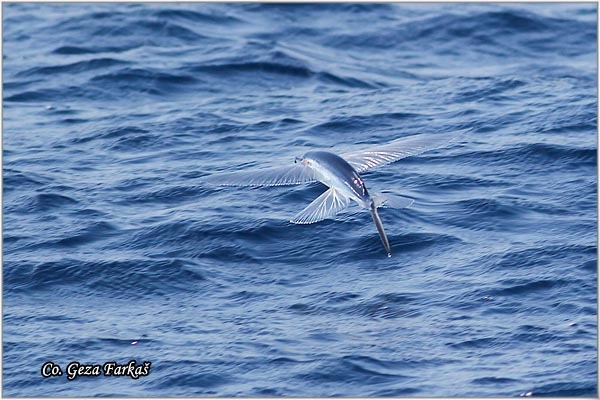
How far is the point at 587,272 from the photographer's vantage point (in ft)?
34.9

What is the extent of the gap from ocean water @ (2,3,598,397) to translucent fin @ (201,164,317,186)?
3.34ft

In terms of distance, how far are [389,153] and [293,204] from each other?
213 cm

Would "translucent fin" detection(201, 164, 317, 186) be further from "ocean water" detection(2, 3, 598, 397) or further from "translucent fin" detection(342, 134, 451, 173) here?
"ocean water" detection(2, 3, 598, 397)

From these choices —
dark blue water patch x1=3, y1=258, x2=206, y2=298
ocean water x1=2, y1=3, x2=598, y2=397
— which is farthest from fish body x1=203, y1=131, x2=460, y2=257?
dark blue water patch x1=3, y1=258, x2=206, y2=298

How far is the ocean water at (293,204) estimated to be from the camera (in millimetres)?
9258

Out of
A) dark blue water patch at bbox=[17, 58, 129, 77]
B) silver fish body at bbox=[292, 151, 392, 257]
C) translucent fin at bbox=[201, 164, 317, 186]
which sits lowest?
dark blue water patch at bbox=[17, 58, 129, 77]

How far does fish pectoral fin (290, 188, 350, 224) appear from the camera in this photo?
9.88 metres

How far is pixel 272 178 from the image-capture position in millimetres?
10242

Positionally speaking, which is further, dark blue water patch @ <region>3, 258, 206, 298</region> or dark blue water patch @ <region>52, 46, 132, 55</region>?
dark blue water patch @ <region>52, 46, 132, 55</region>

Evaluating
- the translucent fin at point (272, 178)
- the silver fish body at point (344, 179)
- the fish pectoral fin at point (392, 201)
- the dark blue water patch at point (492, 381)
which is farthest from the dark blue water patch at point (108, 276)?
the dark blue water patch at point (492, 381)

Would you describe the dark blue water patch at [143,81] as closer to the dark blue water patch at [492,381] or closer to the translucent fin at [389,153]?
the translucent fin at [389,153]

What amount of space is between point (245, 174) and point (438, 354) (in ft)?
8.04

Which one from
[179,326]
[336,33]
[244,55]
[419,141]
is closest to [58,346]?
[179,326]

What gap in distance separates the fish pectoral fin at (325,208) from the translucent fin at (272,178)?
0.66 feet
